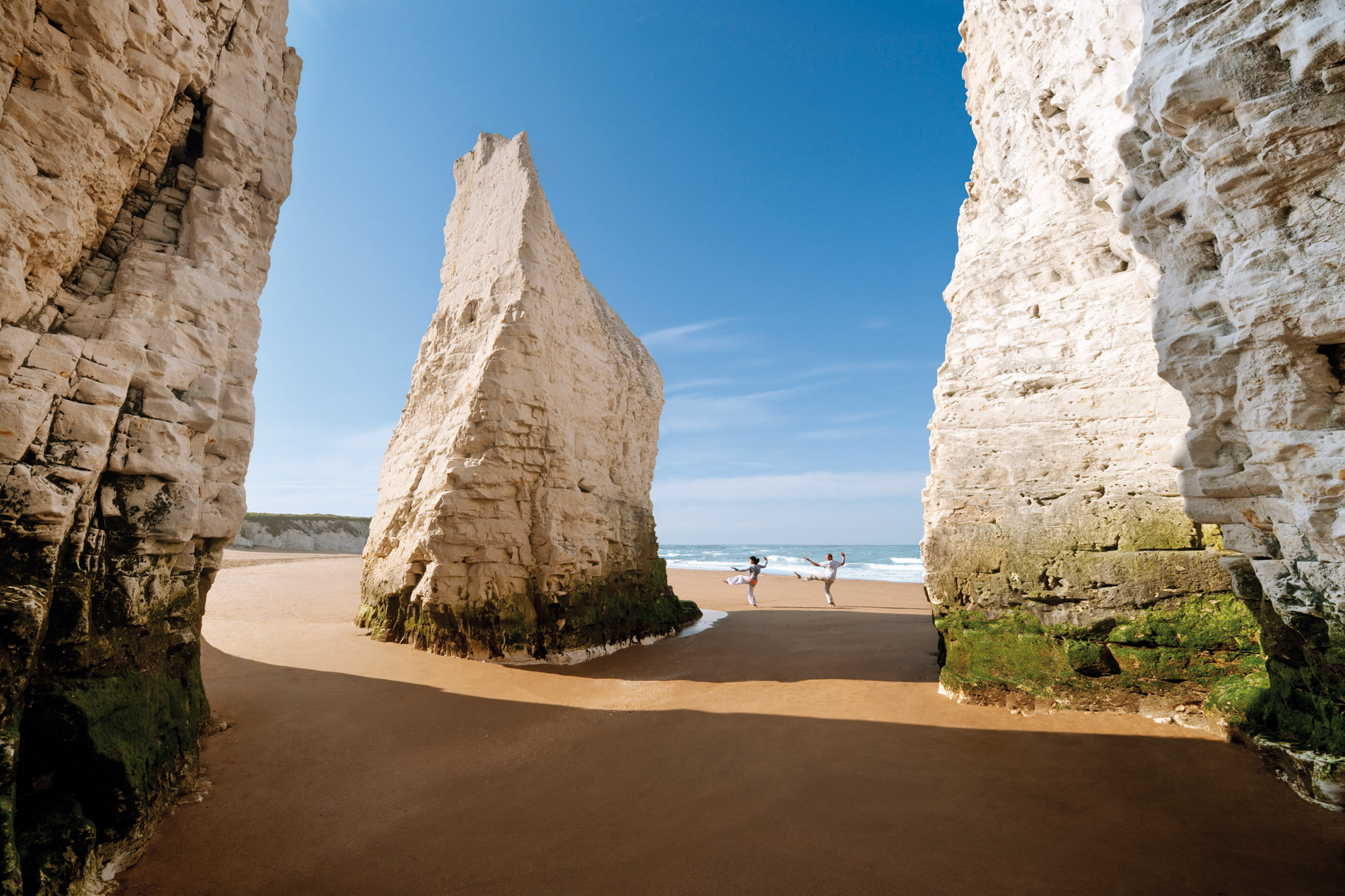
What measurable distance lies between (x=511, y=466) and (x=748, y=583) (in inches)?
379

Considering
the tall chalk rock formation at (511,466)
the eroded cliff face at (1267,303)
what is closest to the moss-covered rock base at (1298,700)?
the eroded cliff face at (1267,303)

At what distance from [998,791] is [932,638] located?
5.23 m

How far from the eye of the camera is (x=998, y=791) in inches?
154

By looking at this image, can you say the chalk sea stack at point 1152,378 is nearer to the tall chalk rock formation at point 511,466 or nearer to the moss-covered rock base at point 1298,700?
the moss-covered rock base at point 1298,700

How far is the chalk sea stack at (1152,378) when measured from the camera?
325 cm

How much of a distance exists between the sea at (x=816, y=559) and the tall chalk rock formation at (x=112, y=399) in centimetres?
1808

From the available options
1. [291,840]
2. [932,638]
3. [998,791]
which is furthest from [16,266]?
[932,638]

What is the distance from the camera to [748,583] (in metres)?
15.5

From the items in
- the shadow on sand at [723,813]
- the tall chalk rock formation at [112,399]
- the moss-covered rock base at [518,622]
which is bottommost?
the shadow on sand at [723,813]

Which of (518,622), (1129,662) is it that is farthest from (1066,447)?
(518,622)

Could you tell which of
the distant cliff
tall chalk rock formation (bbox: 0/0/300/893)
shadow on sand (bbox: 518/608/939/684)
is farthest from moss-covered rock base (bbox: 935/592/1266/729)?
the distant cliff

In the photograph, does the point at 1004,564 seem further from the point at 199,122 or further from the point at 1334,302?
the point at 199,122

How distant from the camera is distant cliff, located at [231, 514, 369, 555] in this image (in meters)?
33.5

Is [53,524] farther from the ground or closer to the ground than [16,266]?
closer to the ground
